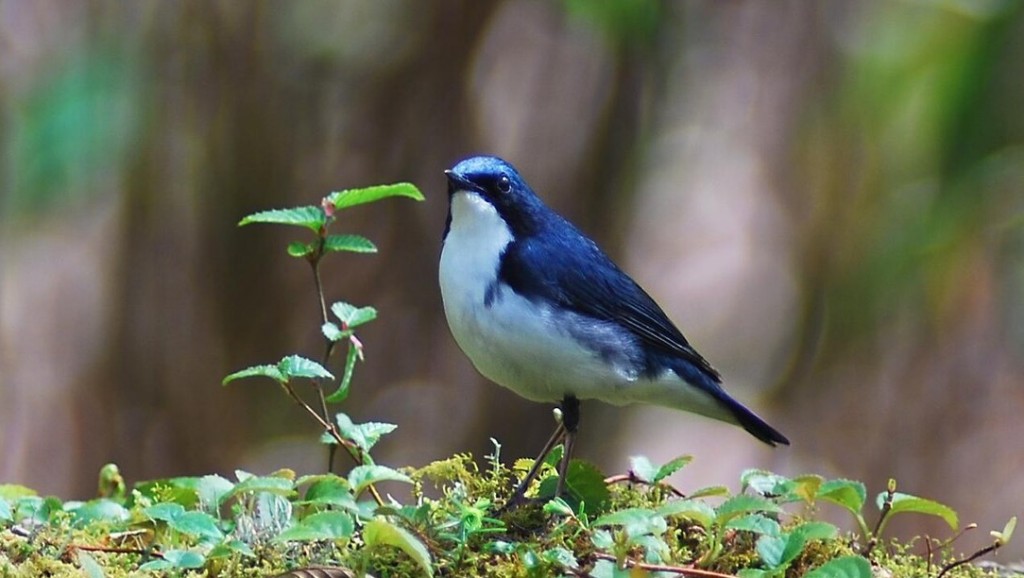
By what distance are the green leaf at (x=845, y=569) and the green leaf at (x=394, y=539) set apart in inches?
28.4

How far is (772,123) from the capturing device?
7.38 meters

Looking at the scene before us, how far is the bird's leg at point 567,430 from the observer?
9.52 ft

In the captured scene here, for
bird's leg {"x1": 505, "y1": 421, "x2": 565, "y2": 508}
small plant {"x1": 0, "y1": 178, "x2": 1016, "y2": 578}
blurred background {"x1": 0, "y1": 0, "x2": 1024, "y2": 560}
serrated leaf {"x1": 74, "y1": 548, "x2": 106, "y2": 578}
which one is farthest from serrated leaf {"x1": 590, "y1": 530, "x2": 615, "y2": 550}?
blurred background {"x1": 0, "y1": 0, "x2": 1024, "y2": 560}

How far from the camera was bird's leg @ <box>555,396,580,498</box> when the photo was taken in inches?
114

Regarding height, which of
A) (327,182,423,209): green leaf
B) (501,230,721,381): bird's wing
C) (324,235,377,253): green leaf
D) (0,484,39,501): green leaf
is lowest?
(0,484,39,501): green leaf

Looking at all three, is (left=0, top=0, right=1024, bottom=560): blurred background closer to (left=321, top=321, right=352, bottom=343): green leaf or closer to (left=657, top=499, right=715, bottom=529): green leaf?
(left=321, top=321, right=352, bottom=343): green leaf

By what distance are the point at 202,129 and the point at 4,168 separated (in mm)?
1085

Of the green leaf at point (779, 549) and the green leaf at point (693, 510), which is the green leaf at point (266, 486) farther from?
the green leaf at point (779, 549)

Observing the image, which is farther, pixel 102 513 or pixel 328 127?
pixel 328 127

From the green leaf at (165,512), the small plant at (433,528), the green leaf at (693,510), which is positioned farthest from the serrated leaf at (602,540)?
the green leaf at (165,512)

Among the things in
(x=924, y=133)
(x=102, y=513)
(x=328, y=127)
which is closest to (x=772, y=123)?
(x=924, y=133)

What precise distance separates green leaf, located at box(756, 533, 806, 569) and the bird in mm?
812

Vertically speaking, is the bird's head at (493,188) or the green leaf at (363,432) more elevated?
the bird's head at (493,188)

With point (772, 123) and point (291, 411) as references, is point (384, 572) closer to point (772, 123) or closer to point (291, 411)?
point (291, 411)
